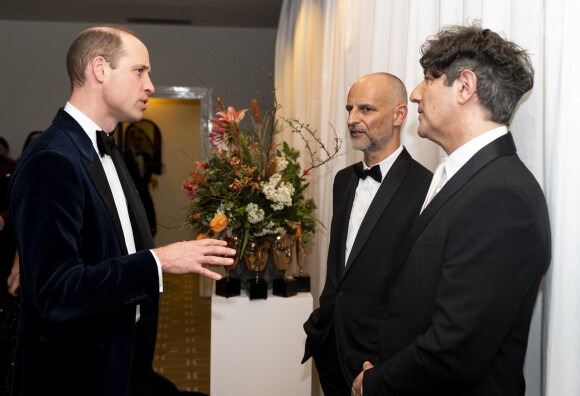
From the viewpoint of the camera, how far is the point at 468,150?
138 cm

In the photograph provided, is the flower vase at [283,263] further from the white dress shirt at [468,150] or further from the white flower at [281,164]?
the white dress shirt at [468,150]

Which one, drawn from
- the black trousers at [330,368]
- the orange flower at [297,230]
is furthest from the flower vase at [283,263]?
the black trousers at [330,368]

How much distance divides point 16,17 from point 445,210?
700 centimetres

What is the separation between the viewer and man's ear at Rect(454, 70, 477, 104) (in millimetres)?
1354

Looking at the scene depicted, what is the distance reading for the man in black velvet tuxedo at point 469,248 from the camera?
1177 millimetres

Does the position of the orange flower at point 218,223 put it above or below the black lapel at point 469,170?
below

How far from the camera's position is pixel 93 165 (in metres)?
1.63

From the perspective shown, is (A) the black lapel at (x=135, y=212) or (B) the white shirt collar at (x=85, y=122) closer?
(B) the white shirt collar at (x=85, y=122)

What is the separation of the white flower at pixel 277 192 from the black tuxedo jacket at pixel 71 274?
113 cm

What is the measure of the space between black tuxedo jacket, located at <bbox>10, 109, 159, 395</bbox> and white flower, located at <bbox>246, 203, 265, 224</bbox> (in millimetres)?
1090

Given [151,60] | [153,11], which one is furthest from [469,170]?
[151,60]

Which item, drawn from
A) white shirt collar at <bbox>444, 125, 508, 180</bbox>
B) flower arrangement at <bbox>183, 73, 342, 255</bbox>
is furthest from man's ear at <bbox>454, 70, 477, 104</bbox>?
flower arrangement at <bbox>183, 73, 342, 255</bbox>

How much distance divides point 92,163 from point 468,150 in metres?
1.12

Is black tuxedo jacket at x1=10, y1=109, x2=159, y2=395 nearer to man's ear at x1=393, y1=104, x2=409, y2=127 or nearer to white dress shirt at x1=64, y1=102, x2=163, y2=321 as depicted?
white dress shirt at x1=64, y1=102, x2=163, y2=321
